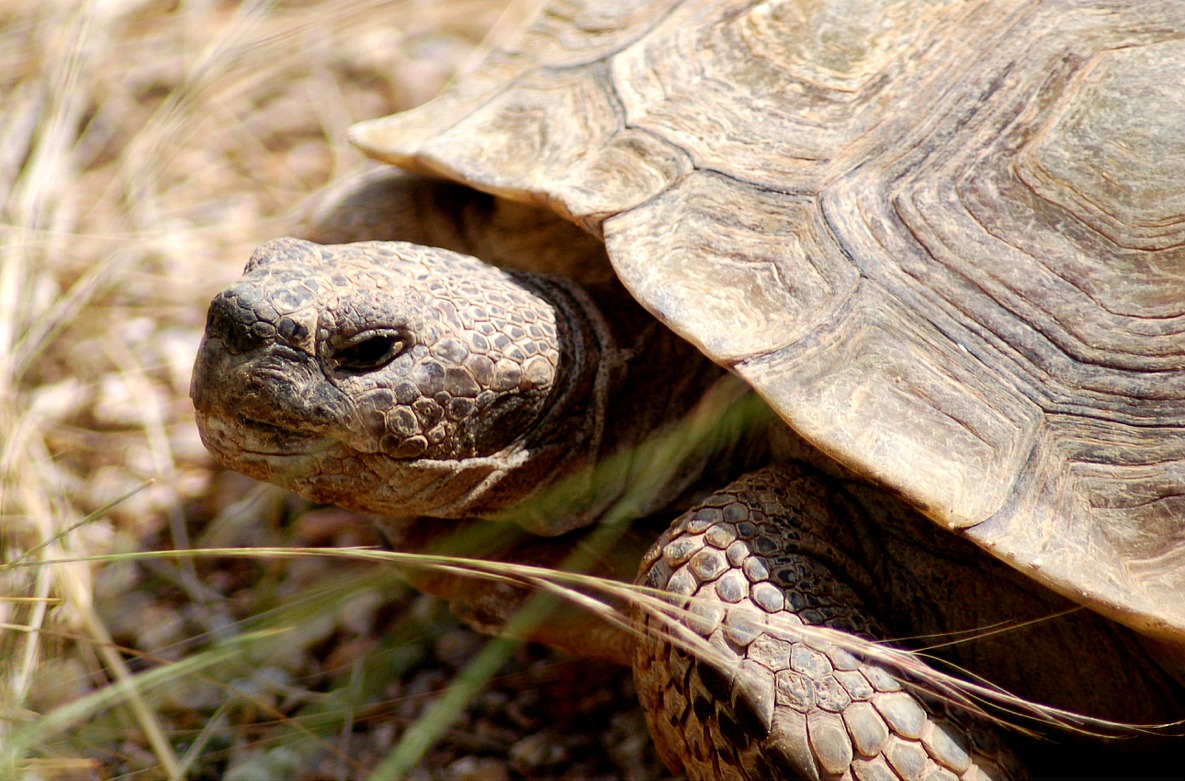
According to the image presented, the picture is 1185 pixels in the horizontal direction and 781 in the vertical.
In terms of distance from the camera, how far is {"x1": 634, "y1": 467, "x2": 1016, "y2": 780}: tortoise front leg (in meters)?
1.68

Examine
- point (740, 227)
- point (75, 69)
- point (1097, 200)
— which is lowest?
point (75, 69)

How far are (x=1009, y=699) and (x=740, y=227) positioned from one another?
0.98 meters

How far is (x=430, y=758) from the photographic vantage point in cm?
234

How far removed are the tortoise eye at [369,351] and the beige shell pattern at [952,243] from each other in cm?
48

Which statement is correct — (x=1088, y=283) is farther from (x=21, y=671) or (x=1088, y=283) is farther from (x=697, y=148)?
(x=21, y=671)

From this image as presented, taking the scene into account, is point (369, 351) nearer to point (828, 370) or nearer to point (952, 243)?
point (828, 370)

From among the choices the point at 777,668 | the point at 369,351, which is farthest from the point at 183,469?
the point at 777,668

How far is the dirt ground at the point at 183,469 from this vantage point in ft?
7.56

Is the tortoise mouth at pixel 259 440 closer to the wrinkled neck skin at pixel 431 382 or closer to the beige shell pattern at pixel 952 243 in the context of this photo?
the wrinkled neck skin at pixel 431 382

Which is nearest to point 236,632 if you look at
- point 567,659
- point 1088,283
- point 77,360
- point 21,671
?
point 21,671

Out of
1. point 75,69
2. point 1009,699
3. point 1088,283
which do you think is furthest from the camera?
point 75,69

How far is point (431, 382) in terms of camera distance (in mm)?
2002

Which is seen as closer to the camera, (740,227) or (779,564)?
(779,564)

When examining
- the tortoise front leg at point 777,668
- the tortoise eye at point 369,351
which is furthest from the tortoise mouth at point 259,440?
the tortoise front leg at point 777,668
